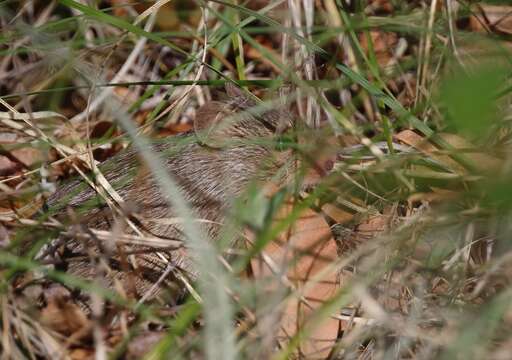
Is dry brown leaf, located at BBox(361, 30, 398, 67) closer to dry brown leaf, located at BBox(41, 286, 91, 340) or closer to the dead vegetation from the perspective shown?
the dead vegetation

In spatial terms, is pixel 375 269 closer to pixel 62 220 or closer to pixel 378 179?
pixel 378 179

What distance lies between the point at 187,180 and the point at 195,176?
5 centimetres

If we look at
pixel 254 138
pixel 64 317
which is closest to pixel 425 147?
pixel 254 138

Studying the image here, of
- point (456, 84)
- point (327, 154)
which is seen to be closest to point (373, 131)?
point (327, 154)

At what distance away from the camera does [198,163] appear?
347cm

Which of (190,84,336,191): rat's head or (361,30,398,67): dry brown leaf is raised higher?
(361,30,398,67): dry brown leaf

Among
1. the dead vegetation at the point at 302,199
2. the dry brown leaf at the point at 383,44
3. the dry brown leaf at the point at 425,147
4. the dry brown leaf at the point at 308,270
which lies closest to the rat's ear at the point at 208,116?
the dead vegetation at the point at 302,199

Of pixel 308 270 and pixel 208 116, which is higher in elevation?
pixel 208 116

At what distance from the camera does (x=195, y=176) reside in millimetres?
3447

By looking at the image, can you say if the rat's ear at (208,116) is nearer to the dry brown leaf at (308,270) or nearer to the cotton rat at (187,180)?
the cotton rat at (187,180)

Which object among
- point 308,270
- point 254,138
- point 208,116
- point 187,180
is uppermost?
point 208,116

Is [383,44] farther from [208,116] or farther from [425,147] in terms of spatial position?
[208,116]

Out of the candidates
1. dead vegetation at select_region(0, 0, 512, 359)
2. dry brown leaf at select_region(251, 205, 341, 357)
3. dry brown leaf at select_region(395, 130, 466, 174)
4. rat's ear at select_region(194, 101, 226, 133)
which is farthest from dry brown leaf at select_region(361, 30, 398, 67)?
dry brown leaf at select_region(251, 205, 341, 357)

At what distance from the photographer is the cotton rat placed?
298cm
